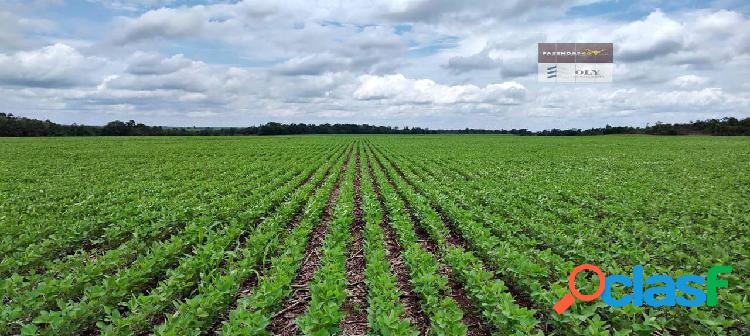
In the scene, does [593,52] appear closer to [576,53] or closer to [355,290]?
[576,53]

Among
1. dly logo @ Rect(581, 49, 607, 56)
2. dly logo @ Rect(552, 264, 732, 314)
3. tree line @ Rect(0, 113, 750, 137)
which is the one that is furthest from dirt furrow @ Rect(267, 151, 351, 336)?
tree line @ Rect(0, 113, 750, 137)

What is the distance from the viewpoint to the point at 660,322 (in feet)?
14.0

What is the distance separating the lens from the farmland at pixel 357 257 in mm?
4684

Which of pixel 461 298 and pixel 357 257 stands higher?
pixel 357 257

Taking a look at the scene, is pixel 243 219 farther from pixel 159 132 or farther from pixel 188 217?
pixel 159 132

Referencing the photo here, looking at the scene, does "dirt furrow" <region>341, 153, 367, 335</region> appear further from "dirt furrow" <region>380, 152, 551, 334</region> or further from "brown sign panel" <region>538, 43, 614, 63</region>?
"brown sign panel" <region>538, 43, 614, 63</region>

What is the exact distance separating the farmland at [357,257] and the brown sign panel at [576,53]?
52.1 ft

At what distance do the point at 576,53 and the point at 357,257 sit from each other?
2835 cm

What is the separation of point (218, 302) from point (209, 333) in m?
0.41

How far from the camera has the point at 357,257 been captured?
315 inches

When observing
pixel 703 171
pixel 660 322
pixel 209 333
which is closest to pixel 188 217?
pixel 209 333

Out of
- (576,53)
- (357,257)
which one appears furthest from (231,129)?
(357,257)

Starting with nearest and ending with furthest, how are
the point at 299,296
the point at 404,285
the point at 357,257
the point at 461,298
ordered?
the point at 461,298 → the point at 299,296 → the point at 404,285 → the point at 357,257

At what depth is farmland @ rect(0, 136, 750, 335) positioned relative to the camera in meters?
4.68
